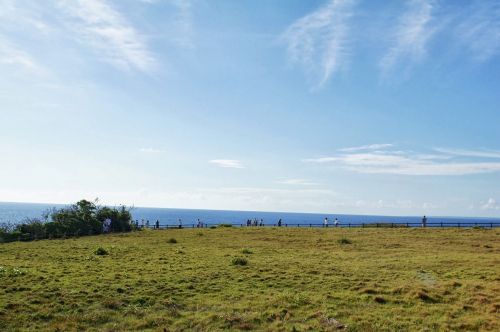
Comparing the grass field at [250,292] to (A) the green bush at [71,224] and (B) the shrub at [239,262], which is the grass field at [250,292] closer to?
(B) the shrub at [239,262]

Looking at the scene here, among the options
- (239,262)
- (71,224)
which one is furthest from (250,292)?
(71,224)

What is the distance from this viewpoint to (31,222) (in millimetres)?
59156

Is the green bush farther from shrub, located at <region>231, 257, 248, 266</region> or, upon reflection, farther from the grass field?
shrub, located at <region>231, 257, 248, 266</region>

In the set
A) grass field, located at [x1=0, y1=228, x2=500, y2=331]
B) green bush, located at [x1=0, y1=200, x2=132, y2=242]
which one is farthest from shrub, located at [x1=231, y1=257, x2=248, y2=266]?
green bush, located at [x1=0, y1=200, x2=132, y2=242]

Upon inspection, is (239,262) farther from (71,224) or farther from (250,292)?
(71,224)

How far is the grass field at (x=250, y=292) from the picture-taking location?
17.4 m

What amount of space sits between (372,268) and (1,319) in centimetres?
2088

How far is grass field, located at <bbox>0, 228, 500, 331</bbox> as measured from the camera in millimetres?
17406

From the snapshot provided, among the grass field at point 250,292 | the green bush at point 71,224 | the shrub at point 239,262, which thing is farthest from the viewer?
the green bush at point 71,224

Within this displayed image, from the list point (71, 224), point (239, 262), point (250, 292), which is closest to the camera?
point (250, 292)

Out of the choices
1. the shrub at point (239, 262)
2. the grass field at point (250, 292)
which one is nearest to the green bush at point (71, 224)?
the grass field at point (250, 292)

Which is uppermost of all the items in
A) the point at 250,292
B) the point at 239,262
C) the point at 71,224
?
the point at 71,224

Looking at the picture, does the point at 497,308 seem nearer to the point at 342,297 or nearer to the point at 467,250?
the point at 342,297

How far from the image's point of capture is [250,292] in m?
22.1
